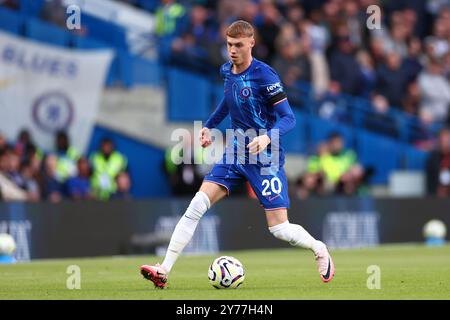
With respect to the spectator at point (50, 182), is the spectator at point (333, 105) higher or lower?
higher

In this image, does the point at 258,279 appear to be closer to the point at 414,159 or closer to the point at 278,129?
the point at 278,129

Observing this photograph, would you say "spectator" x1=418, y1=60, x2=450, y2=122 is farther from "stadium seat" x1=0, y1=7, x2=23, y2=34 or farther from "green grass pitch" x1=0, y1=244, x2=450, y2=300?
"stadium seat" x1=0, y1=7, x2=23, y2=34

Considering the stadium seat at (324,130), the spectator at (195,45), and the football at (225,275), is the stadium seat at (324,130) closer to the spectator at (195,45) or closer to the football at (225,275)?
the spectator at (195,45)

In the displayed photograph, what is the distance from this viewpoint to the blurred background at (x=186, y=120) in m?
20.0

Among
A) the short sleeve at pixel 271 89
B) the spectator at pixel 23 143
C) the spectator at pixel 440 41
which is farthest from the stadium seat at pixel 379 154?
the short sleeve at pixel 271 89

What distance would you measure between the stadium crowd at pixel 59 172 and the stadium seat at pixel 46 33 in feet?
6.22

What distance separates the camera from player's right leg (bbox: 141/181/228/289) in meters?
11.2

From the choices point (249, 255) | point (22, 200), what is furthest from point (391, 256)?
point (22, 200)

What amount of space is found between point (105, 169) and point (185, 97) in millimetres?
3286

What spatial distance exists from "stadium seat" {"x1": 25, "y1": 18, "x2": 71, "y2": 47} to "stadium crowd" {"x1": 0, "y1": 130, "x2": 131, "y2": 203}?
1.90 metres

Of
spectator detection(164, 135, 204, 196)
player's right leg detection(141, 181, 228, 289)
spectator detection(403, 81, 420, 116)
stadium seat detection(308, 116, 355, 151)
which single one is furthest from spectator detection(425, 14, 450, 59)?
player's right leg detection(141, 181, 228, 289)

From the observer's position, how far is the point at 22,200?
61.2 feet

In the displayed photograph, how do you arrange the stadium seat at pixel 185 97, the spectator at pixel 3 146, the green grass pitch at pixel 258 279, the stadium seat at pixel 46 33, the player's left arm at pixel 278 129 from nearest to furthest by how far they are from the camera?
the green grass pitch at pixel 258 279, the player's left arm at pixel 278 129, the spectator at pixel 3 146, the stadium seat at pixel 46 33, the stadium seat at pixel 185 97
